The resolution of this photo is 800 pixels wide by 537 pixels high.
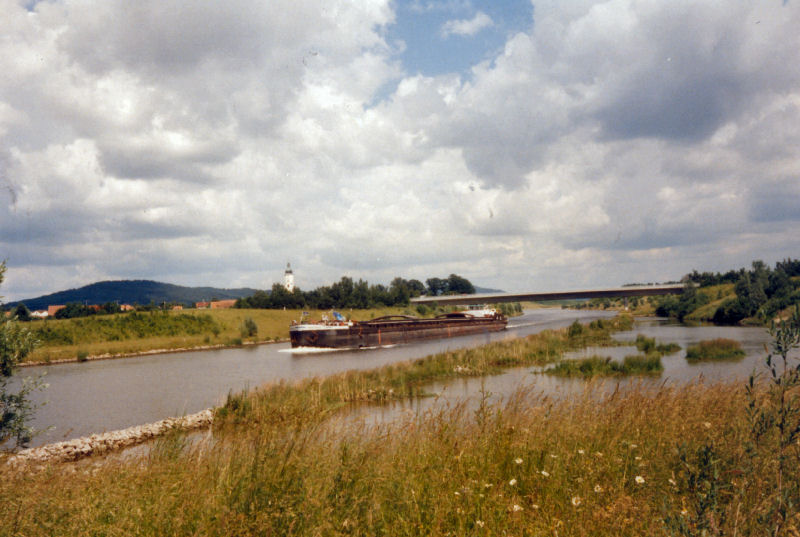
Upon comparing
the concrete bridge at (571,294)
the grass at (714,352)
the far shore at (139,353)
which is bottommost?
the far shore at (139,353)

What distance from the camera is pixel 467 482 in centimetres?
561

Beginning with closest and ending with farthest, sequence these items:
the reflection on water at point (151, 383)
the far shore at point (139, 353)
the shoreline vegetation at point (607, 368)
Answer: the reflection on water at point (151, 383)
the shoreline vegetation at point (607, 368)
the far shore at point (139, 353)

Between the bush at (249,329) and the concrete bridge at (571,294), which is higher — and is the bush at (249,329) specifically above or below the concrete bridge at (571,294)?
below

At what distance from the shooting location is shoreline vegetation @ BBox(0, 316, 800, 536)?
4242mm

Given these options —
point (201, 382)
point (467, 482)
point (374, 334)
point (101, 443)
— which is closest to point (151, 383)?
point (201, 382)

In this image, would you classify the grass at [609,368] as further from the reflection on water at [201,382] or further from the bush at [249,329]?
the bush at [249,329]

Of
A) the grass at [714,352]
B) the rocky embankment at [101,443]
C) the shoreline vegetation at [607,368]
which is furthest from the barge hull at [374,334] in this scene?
the rocky embankment at [101,443]

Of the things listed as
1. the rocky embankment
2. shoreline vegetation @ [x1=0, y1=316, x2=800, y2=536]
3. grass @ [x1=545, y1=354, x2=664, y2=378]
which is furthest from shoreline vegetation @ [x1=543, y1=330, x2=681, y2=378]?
the rocky embankment

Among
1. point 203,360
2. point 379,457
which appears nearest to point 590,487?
point 379,457

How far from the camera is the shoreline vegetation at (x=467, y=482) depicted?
424 centimetres

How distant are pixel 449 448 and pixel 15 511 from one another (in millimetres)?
4949

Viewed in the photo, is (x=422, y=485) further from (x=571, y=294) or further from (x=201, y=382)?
(x=571, y=294)

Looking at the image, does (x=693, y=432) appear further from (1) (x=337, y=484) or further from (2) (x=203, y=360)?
(2) (x=203, y=360)

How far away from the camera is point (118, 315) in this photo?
6644 centimetres
